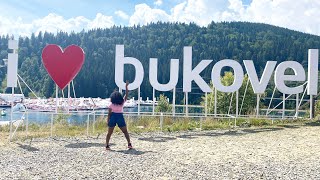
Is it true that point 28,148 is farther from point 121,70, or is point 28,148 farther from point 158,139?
point 121,70

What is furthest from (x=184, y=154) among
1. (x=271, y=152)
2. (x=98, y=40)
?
(x=98, y=40)

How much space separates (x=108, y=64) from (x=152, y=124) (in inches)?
2938

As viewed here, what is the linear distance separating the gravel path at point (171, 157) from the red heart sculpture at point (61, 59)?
3086 mm

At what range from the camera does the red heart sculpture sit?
535 inches

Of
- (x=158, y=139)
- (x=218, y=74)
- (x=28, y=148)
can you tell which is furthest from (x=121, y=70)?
(x=28, y=148)

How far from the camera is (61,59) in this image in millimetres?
13617

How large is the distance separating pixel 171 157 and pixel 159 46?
338ft

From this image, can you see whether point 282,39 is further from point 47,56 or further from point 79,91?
point 47,56

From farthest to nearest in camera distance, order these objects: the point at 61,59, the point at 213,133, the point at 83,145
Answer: the point at 61,59
the point at 213,133
the point at 83,145

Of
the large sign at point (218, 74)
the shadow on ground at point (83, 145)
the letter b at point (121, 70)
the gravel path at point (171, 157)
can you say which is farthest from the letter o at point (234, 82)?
the shadow on ground at point (83, 145)

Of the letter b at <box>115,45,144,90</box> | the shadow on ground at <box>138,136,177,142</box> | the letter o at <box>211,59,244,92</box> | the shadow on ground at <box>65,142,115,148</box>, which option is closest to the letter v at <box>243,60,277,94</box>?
the letter o at <box>211,59,244,92</box>

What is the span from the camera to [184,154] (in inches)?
354

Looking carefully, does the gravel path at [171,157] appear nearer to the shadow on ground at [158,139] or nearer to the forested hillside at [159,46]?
the shadow on ground at [158,139]

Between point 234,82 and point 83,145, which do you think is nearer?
point 83,145
